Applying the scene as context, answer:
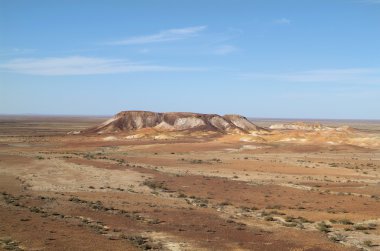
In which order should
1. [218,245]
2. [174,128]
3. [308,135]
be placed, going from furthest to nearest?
[174,128], [308,135], [218,245]

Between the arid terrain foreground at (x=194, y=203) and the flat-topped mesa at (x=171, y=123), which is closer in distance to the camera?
the arid terrain foreground at (x=194, y=203)

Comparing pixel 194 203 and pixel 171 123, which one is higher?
pixel 171 123

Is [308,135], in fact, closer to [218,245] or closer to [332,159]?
[332,159]

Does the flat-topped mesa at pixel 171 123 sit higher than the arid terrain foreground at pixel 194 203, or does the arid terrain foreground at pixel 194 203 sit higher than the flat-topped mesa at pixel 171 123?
the flat-topped mesa at pixel 171 123

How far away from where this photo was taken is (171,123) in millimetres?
133375

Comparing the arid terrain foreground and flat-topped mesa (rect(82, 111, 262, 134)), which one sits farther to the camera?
flat-topped mesa (rect(82, 111, 262, 134))

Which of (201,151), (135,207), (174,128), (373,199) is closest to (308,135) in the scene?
(201,151)

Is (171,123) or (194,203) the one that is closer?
(194,203)

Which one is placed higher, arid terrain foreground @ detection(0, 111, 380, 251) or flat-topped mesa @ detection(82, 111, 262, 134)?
flat-topped mesa @ detection(82, 111, 262, 134)

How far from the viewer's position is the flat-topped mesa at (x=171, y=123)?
420ft

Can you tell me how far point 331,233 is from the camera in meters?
21.8

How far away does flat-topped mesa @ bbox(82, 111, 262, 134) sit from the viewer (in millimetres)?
127875

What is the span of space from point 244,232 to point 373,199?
1598 centimetres

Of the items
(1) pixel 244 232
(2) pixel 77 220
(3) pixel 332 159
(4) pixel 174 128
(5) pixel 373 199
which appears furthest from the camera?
(4) pixel 174 128
